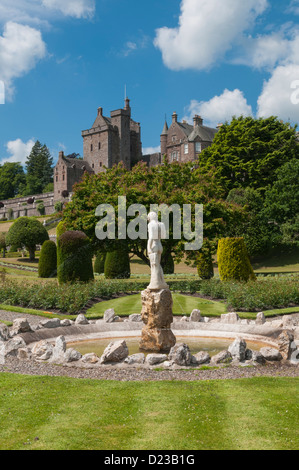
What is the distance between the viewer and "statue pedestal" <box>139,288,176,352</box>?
1028 centimetres

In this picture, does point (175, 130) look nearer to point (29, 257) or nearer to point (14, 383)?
point (29, 257)

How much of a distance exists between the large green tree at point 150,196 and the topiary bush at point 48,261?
5.54 m

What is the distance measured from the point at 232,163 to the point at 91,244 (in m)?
27.3

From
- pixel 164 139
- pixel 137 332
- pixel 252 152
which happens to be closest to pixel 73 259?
pixel 137 332

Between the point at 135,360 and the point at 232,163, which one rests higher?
the point at 232,163

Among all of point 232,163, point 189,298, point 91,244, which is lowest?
point 189,298

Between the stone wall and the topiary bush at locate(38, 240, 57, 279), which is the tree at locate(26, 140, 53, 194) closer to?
the stone wall

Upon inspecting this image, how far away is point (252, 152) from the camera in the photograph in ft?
159

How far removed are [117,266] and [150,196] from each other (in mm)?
6533

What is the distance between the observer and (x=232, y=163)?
159ft

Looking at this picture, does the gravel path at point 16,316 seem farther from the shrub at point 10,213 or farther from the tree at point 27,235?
the shrub at point 10,213

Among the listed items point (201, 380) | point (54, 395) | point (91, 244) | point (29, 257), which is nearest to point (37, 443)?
point (54, 395)

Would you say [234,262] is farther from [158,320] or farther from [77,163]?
[77,163]

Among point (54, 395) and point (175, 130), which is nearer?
point (54, 395)
